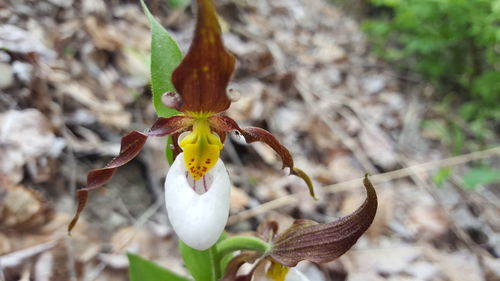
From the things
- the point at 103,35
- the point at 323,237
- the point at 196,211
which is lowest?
the point at 103,35

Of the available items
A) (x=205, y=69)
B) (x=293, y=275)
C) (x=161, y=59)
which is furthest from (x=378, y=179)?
(x=205, y=69)

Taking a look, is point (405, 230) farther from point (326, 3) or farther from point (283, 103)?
point (326, 3)

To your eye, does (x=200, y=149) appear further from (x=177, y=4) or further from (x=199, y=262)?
(x=177, y=4)

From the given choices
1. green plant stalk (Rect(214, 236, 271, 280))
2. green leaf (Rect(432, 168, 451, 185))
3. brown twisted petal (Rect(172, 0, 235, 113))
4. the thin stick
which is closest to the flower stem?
green plant stalk (Rect(214, 236, 271, 280))

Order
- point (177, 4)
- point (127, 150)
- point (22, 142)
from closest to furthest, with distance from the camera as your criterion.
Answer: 1. point (127, 150)
2. point (22, 142)
3. point (177, 4)

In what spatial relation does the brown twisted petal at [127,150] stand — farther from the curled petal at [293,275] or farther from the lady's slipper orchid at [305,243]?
the curled petal at [293,275]

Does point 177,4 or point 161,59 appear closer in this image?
point 161,59

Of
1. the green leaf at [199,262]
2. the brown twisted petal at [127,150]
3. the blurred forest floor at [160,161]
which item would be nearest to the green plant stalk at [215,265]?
the green leaf at [199,262]
